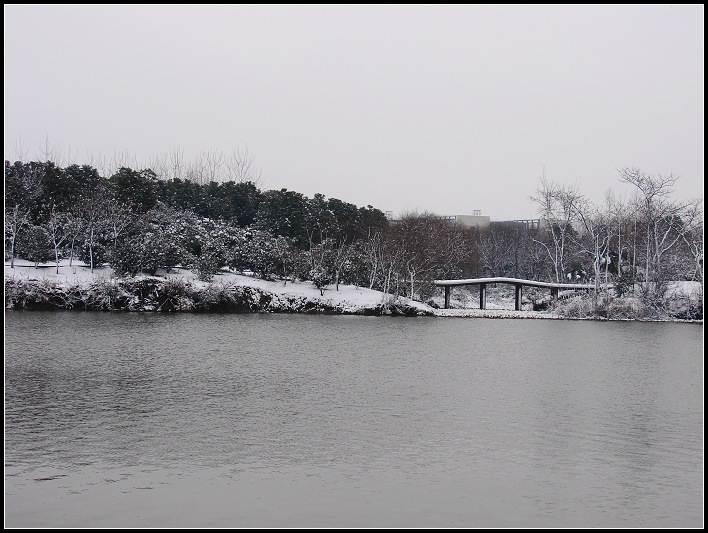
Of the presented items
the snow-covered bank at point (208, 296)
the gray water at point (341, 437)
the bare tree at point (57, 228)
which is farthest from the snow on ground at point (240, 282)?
the gray water at point (341, 437)

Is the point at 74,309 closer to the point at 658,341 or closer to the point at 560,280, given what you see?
→ the point at 658,341

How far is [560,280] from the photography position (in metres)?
59.0

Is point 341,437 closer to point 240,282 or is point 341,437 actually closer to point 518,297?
point 240,282

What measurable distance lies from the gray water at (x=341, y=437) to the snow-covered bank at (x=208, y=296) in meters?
14.8

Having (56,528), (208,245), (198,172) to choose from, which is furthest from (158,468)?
(198,172)

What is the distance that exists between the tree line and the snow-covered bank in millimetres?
1089

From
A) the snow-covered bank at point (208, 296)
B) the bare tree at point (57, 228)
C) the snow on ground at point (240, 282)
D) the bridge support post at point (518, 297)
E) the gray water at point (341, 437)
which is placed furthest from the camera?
the bridge support post at point (518, 297)

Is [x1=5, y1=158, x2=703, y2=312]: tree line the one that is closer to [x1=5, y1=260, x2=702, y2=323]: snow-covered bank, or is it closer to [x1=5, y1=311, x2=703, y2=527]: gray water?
[x1=5, y1=260, x2=702, y2=323]: snow-covered bank

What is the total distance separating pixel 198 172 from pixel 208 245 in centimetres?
2945

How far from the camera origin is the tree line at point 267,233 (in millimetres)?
42281

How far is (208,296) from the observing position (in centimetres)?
4053

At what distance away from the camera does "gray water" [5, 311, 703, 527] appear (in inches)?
338

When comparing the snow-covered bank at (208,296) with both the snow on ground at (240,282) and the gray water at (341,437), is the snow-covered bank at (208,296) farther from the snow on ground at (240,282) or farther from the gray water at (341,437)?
the gray water at (341,437)

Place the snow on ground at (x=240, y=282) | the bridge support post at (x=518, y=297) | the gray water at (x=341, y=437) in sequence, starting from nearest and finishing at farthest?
the gray water at (x=341, y=437)
the snow on ground at (x=240, y=282)
the bridge support post at (x=518, y=297)
